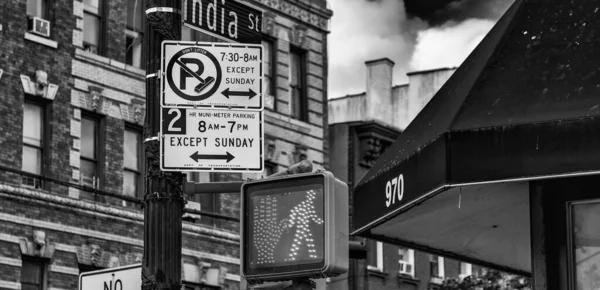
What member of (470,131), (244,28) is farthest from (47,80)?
(470,131)

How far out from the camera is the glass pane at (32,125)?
105 ft

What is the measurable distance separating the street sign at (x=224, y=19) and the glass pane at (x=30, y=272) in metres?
21.3

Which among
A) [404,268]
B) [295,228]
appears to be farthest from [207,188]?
[404,268]

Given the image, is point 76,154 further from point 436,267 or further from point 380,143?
point 436,267

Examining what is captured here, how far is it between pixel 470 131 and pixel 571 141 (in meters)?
0.71

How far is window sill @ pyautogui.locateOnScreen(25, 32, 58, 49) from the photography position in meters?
32.3

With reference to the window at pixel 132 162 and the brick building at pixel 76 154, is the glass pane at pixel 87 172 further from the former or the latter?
the window at pixel 132 162

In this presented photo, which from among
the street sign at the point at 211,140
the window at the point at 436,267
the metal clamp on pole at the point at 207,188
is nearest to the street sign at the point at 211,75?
the street sign at the point at 211,140

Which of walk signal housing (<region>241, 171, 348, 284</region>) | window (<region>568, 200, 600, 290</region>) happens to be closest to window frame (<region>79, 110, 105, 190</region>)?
window (<region>568, 200, 600, 290</region>)

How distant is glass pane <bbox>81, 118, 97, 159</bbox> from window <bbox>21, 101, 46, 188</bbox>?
1295 mm

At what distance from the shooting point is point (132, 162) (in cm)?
3478

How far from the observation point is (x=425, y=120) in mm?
9789

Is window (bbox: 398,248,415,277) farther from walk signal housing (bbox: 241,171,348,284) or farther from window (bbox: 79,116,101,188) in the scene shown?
walk signal housing (bbox: 241,171,348,284)

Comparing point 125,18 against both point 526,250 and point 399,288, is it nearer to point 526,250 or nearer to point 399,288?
point 399,288
